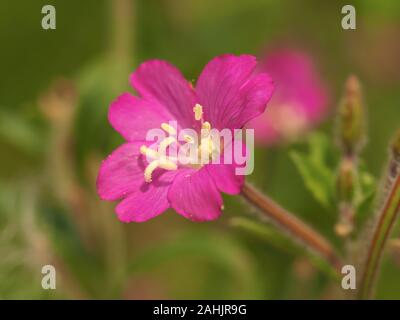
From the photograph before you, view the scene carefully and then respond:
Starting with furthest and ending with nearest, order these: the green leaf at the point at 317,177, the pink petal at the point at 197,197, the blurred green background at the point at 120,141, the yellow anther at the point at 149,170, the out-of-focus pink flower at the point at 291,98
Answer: the out-of-focus pink flower at the point at 291,98 < the blurred green background at the point at 120,141 < the green leaf at the point at 317,177 < the yellow anther at the point at 149,170 < the pink petal at the point at 197,197

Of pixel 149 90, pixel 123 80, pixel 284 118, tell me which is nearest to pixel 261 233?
pixel 149 90

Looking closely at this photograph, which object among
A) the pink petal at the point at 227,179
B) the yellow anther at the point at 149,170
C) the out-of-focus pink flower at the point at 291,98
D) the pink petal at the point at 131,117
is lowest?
the pink petal at the point at 227,179

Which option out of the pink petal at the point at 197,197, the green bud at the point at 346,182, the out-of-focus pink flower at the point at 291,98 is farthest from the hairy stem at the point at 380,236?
the out-of-focus pink flower at the point at 291,98

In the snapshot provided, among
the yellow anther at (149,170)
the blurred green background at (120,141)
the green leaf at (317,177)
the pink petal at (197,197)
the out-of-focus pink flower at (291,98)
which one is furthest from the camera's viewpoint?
the out-of-focus pink flower at (291,98)

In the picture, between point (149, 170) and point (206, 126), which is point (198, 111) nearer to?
point (206, 126)

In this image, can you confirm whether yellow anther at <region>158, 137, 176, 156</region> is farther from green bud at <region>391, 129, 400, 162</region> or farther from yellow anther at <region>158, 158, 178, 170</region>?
green bud at <region>391, 129, 400, 162</region>

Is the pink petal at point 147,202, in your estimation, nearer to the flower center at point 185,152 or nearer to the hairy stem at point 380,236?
the flower center at point 185,152

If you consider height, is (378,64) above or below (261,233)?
above

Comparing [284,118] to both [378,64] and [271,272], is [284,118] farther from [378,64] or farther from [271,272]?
[271,272]
